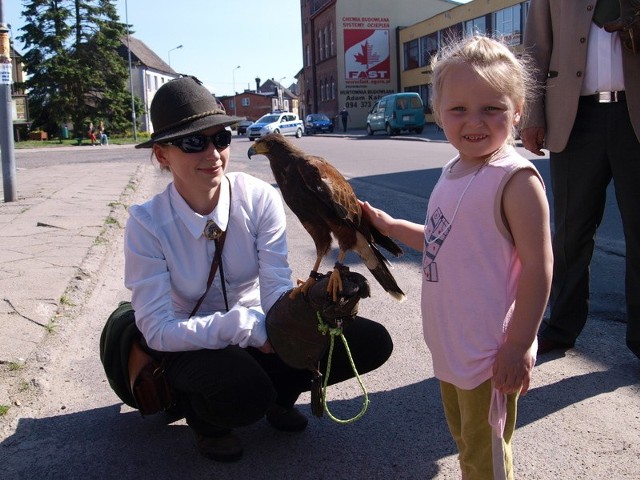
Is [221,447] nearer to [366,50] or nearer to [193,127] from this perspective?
[193,127]

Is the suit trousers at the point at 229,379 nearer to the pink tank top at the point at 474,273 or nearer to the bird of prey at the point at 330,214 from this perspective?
the bird of prey at the point at 330,214

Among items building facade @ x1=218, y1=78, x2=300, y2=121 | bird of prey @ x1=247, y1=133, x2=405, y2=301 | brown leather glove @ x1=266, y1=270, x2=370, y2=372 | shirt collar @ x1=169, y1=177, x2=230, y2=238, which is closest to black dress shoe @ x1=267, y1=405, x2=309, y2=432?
brown leather glove @ x1=266, y1=270, x2=370, y2=372

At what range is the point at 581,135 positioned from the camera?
11.2 ft

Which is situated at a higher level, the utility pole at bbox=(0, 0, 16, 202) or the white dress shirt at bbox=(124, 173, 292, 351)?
the utility pole at bbox=(0, 0, 16, 202)

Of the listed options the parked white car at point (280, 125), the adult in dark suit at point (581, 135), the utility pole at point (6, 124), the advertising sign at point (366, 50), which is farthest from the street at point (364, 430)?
the advertising sign at point (366, 50)

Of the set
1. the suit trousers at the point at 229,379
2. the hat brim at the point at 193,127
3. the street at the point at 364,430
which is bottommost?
the street at the point at 364,430

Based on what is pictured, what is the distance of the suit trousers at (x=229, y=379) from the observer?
2.61m

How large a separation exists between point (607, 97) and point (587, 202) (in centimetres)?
56

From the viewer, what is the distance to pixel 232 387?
8.50 ft

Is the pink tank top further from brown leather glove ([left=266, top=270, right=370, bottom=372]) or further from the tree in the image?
the tree

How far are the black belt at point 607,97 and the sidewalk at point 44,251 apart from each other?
343 cm

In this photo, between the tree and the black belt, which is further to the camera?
the tree

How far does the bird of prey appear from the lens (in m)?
2.81

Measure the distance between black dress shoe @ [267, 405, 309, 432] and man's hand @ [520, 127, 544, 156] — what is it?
1963 mm
